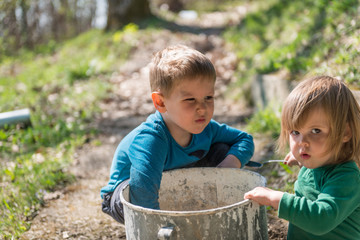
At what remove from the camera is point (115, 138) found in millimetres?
4480

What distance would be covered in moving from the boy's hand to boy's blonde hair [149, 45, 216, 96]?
0.45 m

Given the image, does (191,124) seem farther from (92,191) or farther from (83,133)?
(83,133)

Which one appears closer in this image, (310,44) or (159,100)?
(159,100)

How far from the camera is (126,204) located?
1.67 metres

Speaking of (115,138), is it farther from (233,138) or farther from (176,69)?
(176,69)

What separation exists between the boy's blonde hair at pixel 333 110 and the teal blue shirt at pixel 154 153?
2.11 ft

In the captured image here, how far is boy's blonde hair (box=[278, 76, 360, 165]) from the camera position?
5.31 feet

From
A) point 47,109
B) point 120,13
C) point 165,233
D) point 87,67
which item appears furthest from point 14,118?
point 120,13

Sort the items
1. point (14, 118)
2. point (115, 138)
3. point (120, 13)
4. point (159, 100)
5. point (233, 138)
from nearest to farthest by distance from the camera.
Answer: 1. point (159, 100)
2. point (233, 138)
3. point (14, 118)
4. point (115, 138)
5. point (120, 13)

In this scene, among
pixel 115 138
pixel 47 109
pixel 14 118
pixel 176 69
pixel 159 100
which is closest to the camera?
pixel 176 69

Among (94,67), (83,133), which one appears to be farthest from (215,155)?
(94,67)

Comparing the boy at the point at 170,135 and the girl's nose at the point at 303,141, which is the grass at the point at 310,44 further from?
the girl's nose at the point at 303,141

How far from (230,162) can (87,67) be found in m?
5.17

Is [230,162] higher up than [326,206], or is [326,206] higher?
[326,206]
